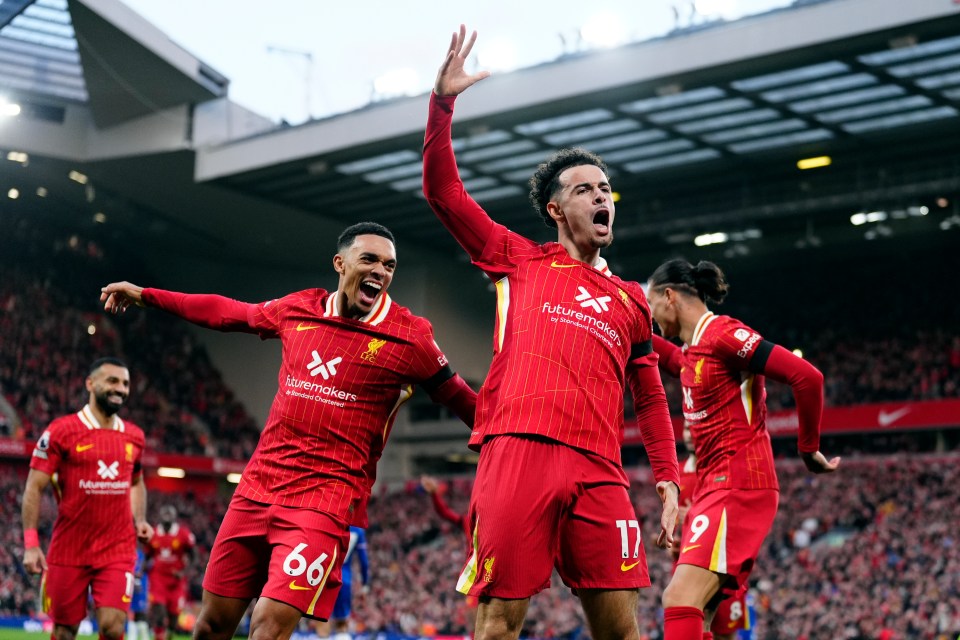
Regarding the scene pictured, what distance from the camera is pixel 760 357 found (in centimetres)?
599

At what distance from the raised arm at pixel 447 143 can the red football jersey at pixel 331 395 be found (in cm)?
112

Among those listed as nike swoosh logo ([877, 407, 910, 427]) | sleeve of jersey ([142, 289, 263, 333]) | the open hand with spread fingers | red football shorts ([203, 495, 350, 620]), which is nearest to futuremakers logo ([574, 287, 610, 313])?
the open hand with spread fingers

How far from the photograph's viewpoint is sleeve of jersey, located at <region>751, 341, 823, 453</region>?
5953mm

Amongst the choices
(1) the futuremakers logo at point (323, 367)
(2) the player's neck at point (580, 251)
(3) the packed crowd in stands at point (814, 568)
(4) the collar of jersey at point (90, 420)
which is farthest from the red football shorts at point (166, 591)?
(2) the player's neck at point (580, 251)

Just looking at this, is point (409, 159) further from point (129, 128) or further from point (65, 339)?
point (65, 339)

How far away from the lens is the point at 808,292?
110 feet

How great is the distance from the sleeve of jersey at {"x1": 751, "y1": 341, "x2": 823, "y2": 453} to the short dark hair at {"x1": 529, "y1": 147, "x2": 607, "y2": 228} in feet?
6.24

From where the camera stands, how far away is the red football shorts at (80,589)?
7.97 metres

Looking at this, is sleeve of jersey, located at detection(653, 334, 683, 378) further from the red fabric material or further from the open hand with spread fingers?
the open hand with spread fingers

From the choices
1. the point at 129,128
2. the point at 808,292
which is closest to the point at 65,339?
the point at 129,128

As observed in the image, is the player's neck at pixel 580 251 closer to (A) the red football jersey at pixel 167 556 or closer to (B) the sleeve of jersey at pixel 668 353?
(B) the sleeve of jersey at pixel 668 353

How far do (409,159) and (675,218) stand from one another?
710 cm

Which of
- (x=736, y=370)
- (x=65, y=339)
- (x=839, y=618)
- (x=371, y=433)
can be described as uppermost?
(x=65, y=339)

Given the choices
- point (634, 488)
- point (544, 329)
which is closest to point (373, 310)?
point (544, 329)
